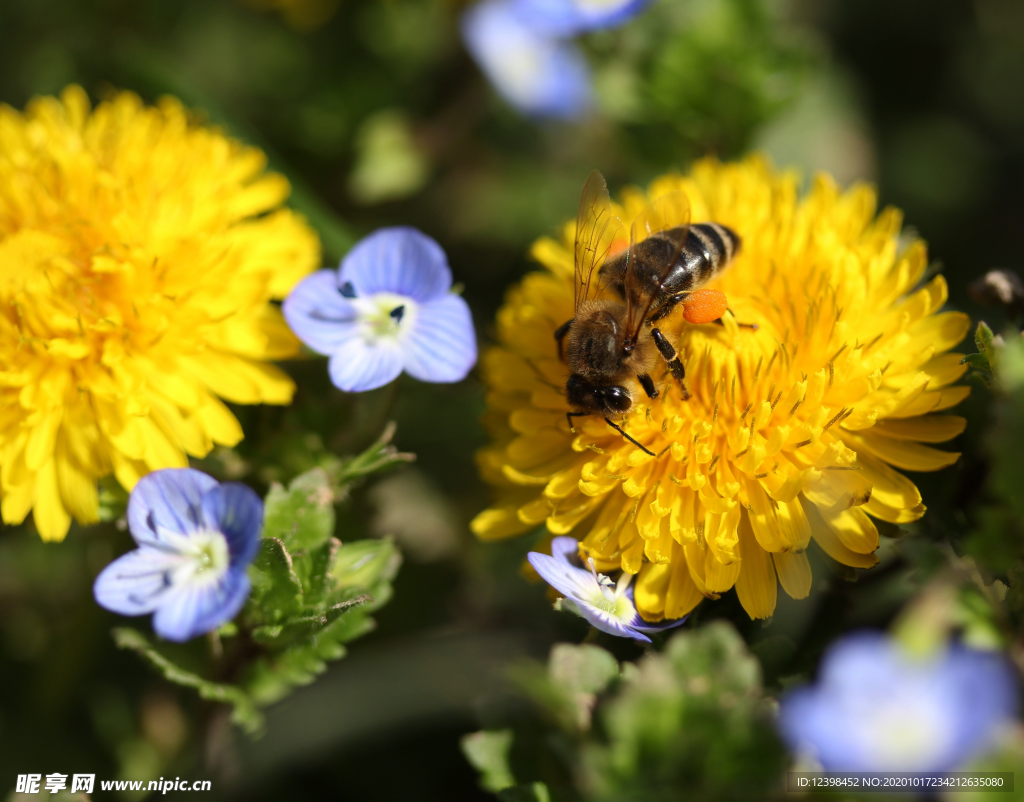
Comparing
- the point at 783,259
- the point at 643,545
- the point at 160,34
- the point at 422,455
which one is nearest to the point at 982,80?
the point at 783,259

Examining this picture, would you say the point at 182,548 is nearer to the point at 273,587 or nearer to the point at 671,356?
the point at 273,587

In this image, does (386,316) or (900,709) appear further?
(386,316)

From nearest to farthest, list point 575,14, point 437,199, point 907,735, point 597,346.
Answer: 1. point 907,735
2. point 597,346
3. point 575,14
4. point 437,199

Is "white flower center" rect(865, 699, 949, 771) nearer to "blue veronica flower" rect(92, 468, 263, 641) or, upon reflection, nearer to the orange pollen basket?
the orange pollen basket

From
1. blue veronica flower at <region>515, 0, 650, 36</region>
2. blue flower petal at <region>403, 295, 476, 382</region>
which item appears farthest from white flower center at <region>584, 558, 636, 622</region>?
blue veronica flower at <region>515, 0, 650, 36</region>

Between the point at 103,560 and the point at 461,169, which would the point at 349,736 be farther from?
the point at 461,169

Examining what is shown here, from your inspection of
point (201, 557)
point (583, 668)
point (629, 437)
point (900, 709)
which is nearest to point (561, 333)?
point (629, 437)
